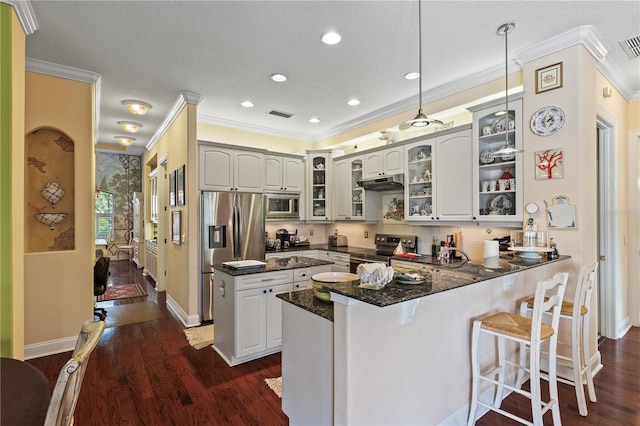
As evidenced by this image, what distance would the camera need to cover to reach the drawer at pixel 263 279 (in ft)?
9.74

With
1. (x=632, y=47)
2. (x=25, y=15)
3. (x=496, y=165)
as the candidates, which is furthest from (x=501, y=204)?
(x=25, y=15)

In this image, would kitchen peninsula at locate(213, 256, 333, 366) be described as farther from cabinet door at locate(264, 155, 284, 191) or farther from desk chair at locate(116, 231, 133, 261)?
desk chair at locate(116, 231, 133, 261)

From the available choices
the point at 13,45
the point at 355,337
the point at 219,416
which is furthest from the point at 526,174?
the point at 13,45

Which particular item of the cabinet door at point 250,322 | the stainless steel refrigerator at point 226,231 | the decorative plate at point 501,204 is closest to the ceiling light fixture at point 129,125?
the stainless steel refrigerator at point 226,231

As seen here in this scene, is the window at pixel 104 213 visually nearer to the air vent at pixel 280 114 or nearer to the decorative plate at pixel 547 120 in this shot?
the air vent at pixel 280 114

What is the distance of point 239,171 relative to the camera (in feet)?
15.6

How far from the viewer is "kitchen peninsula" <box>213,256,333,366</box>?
117 inches

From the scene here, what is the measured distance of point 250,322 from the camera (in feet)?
9.98

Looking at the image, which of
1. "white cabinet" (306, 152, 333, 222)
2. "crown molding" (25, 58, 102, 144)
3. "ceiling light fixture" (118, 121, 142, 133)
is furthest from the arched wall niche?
"white cabinet" (306, 152, 333, 222)

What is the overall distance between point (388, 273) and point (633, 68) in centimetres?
365

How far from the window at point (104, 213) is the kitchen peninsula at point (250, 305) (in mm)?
7414

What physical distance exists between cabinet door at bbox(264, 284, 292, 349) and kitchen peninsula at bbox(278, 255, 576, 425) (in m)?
1.02

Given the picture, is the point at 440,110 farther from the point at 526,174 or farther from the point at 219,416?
the point at 219,416

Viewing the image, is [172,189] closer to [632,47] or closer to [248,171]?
[248,171]
